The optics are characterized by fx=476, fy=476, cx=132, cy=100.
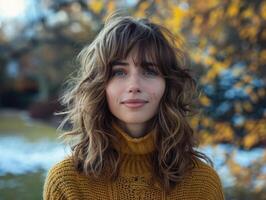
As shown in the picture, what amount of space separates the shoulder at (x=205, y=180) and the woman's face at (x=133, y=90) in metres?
0.31

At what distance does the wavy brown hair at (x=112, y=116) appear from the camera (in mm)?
1809

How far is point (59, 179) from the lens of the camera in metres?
1.77

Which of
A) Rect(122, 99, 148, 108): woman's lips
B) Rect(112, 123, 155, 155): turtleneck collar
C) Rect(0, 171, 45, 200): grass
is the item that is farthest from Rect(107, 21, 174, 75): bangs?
Rect(0, 171, 45, 200): grass

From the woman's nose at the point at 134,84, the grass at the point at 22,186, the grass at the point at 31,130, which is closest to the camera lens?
the woman's nose at the point at 134,84

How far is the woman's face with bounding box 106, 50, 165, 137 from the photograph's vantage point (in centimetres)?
176

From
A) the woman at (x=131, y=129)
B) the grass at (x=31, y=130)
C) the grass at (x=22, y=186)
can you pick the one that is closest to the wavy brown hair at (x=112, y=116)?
the woman at (x=131, y=129)

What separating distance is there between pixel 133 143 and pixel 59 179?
311mm

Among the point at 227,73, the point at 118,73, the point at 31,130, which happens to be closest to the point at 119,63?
the point at 118,73

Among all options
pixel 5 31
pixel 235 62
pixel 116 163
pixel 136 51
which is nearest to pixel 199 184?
pixel 116 163

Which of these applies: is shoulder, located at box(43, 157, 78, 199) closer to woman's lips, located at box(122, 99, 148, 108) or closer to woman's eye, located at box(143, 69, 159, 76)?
woman's lips, located at box(122, 99, 148, 108)

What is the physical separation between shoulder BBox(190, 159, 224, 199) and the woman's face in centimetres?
31

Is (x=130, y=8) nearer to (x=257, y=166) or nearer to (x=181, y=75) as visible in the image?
(x=257, y=166)

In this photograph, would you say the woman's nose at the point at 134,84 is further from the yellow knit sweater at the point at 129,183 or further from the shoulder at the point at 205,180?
the shoulder at the point at 205,180

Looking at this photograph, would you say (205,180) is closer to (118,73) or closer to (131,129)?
(131,129)
